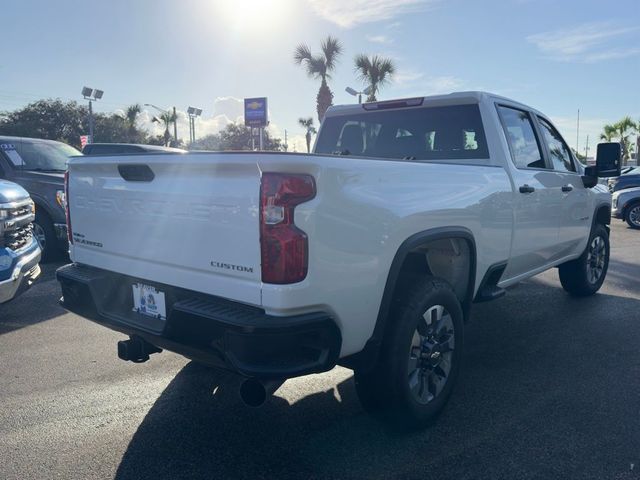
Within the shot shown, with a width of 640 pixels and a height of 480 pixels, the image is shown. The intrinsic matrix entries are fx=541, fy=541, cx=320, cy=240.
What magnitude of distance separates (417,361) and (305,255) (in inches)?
45.0

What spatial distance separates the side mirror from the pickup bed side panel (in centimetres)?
295

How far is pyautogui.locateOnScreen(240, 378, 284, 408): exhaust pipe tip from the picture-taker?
2.46m

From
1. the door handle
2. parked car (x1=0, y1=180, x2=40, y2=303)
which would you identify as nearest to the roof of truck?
the door handle

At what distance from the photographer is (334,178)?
7.93 feet

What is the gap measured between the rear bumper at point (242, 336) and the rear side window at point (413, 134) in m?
2.29

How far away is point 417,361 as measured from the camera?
3062mm

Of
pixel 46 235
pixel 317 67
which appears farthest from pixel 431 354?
pixel 317 67

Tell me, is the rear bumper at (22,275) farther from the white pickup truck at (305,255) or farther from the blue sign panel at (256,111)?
the blue sign panel at (256,111)

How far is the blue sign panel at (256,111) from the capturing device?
26859mm

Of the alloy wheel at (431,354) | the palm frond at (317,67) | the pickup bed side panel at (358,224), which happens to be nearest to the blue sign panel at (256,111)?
the palm frond at (317,67)

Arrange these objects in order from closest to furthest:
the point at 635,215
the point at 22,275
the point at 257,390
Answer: the point at 257,390
the point at 22,275
the point at 635,215

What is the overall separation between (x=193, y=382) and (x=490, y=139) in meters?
2.79

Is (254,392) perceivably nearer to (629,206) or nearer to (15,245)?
(15,245)

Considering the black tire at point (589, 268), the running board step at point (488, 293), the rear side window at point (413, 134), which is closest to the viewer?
the running board step at point (488, 293)
